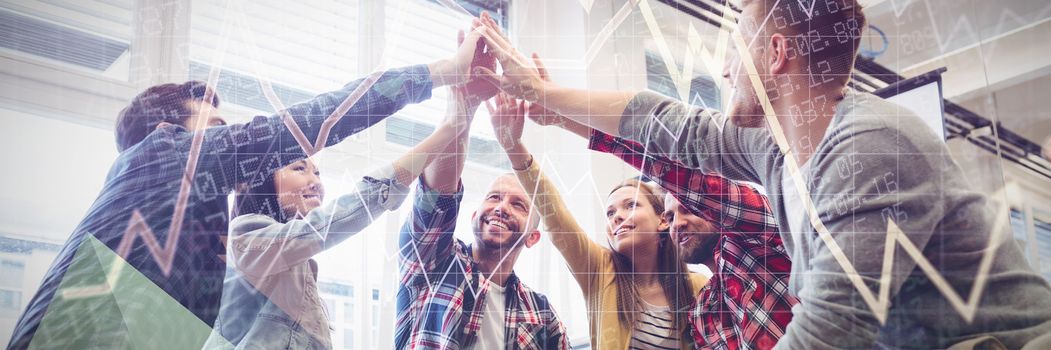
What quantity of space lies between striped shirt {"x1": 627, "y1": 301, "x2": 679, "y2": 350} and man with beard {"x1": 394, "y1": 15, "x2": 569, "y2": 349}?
0.15 metres

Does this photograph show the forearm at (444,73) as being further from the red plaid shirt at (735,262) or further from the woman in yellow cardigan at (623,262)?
the red plaid shirt at (735,262)

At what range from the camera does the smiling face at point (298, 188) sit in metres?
1.71

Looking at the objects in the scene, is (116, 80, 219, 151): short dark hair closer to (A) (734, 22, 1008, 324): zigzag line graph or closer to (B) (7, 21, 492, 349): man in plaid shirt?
(B) (7, 21, 492, 349): man in plaid shirt

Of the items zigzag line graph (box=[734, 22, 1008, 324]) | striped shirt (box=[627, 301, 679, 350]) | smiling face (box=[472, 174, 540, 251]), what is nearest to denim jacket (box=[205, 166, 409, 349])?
smiling face (box=[472, 174, 540, 251])

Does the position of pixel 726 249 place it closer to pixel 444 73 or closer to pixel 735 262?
pixel 735 262

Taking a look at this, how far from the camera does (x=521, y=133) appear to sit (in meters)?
1.77

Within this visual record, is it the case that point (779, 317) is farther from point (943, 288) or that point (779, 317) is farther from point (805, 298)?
point (943, 288)

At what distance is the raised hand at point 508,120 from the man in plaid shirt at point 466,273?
0.07 m

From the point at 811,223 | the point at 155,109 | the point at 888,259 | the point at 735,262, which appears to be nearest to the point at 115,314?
the point at 155,109

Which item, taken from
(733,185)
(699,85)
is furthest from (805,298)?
(699,85)

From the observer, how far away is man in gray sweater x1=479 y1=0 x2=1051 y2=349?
1.60 m

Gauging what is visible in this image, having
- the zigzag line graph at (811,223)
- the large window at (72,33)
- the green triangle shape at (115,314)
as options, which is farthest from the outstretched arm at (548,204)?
the large window at (72,33)

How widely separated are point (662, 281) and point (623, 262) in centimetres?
9

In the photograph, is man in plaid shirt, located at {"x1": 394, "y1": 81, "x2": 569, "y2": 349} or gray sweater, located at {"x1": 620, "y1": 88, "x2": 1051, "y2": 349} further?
man in plaid shirt, located at {"x1": 394, "y1": 81, "x2": 569, "y2": 349}
